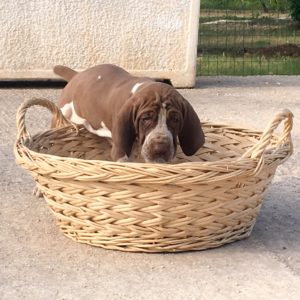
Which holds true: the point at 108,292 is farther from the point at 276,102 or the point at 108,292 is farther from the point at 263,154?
the point at 276,102

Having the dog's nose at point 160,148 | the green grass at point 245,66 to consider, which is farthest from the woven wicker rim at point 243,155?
the green grass at point 245,66

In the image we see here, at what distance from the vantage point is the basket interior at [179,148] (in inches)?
180

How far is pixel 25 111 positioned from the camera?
4.09 meters

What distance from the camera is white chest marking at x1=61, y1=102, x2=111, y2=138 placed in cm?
439

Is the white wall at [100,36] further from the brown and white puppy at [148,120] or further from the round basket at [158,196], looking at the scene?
the round basket at [158,196]

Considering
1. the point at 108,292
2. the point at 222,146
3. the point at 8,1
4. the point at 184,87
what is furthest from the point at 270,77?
the point at 108,292

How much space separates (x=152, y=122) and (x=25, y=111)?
26.1 inches

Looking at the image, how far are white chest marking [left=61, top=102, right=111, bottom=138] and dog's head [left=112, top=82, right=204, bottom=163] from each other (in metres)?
0.42

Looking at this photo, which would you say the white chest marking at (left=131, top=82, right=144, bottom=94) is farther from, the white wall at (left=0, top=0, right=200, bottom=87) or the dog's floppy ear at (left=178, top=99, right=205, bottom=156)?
the white wall at (left=0, top=0, right=200, bottom=87)

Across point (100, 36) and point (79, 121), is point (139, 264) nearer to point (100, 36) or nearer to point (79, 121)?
point (79, 121)

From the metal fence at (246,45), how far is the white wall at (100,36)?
187cm

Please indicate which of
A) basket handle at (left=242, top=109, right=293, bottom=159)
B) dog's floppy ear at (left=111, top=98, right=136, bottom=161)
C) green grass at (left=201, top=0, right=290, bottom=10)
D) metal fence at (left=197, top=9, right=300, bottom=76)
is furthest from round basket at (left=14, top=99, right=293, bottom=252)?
green grass at (left=201, top=0, right=290, bottom=10)

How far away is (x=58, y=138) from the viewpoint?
452 cm

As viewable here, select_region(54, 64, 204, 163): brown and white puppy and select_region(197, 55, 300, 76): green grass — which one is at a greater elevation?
select_region(54, 64, 204, 163): brown and white puppy
